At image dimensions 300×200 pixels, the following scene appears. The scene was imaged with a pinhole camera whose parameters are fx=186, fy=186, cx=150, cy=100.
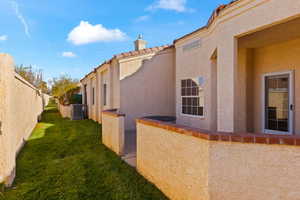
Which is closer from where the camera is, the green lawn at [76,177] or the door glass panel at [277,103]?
the green lawn at [76,177]

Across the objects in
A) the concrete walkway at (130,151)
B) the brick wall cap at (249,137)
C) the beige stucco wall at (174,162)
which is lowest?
the concrete walkway at (130,151)

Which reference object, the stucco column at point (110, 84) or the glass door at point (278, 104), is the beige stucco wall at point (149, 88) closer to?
the stucco column at point (110, 84)

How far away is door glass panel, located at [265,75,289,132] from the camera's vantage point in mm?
6215

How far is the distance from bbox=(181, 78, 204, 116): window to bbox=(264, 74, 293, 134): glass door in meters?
2.51

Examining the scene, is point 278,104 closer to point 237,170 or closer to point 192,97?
point 192,97

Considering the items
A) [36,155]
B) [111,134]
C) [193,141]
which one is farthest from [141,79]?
[193,141]

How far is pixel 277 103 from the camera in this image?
21.2 ft

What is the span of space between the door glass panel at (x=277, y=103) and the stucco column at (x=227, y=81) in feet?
8.47

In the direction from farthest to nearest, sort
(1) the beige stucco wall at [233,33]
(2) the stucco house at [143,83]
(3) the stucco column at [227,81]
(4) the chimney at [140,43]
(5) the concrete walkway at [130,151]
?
(4) the chimney at [140,43] → (2) the stucco house at [143,83] → (5) the concrete walkway at [130,151] → (3) the stucco column at [227,81] → (1) the beige stucco wall at [233,33]

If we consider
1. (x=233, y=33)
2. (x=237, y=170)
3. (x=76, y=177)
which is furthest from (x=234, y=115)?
(x=76, y=177)

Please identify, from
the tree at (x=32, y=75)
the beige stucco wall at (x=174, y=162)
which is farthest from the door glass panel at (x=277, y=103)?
the tree at (x=32, y=75)

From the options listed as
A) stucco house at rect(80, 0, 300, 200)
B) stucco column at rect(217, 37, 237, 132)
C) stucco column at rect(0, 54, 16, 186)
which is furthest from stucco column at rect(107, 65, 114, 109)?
stucco column at rect(217, 37, 237, 132)

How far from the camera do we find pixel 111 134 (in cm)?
751

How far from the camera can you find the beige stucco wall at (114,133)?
6.70 m
